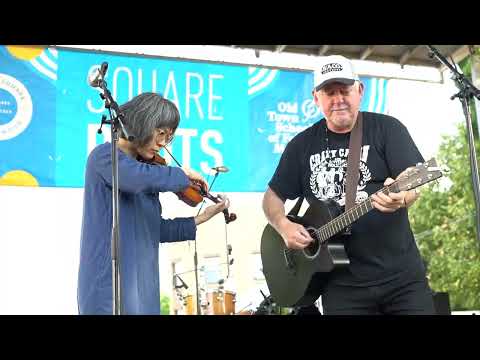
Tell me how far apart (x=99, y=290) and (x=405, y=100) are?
470cm

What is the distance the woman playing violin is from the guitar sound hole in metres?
0.83

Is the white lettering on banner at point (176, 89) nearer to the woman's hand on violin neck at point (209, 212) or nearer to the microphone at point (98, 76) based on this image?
the woman's hand on violin neck at point (209, 212)

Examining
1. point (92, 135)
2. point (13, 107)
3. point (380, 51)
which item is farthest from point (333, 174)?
point (380, 51)

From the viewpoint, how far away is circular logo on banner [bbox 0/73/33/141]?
4785 mm

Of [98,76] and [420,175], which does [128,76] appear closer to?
[98,76]

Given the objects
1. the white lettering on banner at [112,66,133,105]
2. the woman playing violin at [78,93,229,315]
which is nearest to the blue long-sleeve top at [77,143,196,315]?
the woman playing violin at [78,93,229,315]

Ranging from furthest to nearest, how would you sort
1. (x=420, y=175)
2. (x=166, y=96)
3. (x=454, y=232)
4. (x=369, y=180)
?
1. (x=454, y=232)
2. (x=166, y=96)
3. (x=369, y=180)
4. (x=420, y=175)

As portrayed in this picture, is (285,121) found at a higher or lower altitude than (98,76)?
higher

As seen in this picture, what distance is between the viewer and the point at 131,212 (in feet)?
8.71

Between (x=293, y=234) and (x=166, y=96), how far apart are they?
8.26 ft

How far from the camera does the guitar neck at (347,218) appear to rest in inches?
102
